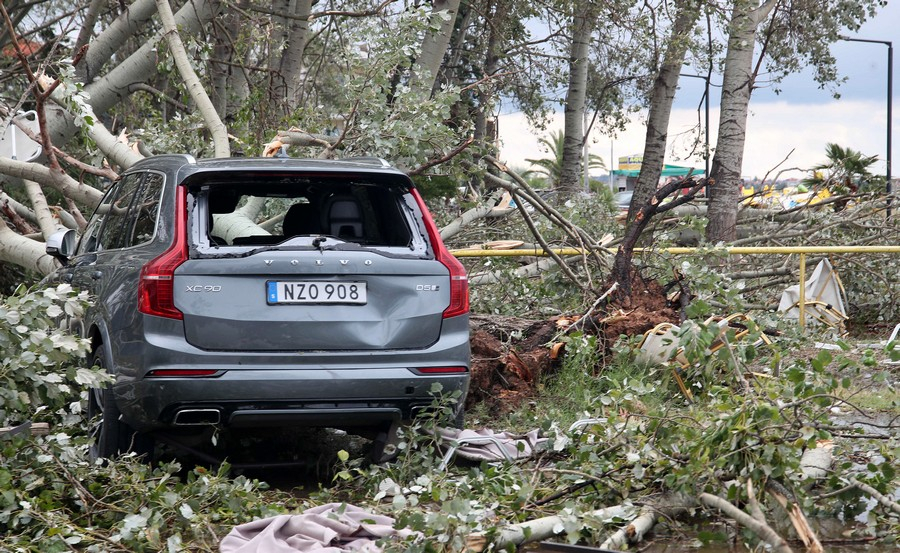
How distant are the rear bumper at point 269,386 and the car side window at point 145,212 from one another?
2.29ft

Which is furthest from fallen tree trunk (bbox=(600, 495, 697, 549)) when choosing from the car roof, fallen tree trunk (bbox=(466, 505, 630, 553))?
the car roof

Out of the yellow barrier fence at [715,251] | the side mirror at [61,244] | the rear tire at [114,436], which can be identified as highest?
the side mirror at [61,244]

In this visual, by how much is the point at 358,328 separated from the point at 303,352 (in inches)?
12.0

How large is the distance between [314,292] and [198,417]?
2.72 feet

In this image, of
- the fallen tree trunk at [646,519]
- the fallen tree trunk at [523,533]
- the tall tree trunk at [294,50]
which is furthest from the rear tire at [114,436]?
the tall tree trunk at [294,50]

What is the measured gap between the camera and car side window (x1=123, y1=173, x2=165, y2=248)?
567 centimetres

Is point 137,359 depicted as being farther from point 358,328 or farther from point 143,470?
point 358,328

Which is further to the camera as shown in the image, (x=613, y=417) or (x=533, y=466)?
(x=533, y=466)

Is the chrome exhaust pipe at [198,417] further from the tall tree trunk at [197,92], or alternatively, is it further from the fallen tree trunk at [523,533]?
the tall tree trunk at [197,92]

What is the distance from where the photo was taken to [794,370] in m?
4.71

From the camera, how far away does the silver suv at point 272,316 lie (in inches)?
202

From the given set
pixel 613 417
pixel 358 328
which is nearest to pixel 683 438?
pixel 613 417

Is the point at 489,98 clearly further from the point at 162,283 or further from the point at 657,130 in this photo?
the point at 162,283

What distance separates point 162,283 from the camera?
202 inches
